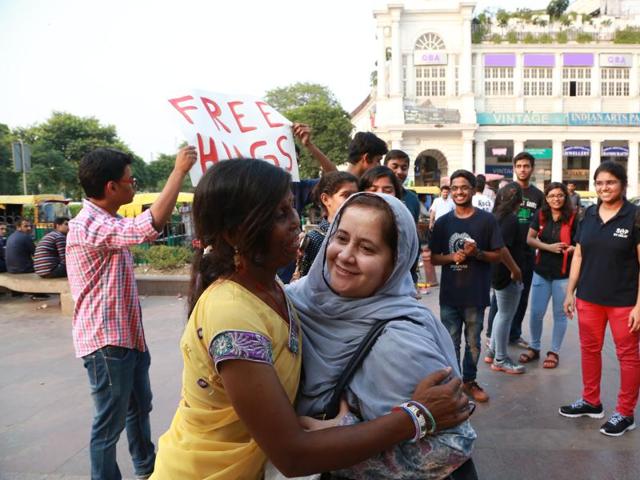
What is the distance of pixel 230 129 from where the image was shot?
3.00 m

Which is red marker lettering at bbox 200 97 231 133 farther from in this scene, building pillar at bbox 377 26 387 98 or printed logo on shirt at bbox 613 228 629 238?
building pillar at bbox 377 26 387 98

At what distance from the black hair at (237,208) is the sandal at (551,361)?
14.1ft

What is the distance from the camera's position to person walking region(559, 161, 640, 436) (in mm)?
3373

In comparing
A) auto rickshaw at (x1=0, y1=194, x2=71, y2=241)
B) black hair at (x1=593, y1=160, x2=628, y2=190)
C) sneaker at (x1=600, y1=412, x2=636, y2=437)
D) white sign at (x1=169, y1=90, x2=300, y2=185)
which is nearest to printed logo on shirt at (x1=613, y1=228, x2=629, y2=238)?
black hair at (x1=593, y1=160, x2=628, y2=190)

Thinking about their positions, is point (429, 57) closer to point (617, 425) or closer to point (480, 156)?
point (480, 156)

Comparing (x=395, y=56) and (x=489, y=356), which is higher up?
(x=395, y=56)

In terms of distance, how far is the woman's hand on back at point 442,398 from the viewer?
1164 mm

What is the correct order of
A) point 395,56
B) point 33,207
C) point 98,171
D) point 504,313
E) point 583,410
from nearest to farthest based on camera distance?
point 98,171
point 583,410
point 504,313
point 33,207
point 395,56

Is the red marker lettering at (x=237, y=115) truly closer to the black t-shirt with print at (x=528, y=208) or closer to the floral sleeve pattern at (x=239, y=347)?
the floral sleeve pattern at (x=239, y=347)

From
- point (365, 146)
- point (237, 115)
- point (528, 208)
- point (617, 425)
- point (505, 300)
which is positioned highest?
point (237, 115)

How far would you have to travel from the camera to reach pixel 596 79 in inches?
1516

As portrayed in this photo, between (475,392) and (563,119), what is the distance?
39.5m

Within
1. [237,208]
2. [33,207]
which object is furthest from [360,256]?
[33,207]

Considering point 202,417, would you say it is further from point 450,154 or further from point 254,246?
point 450,154
